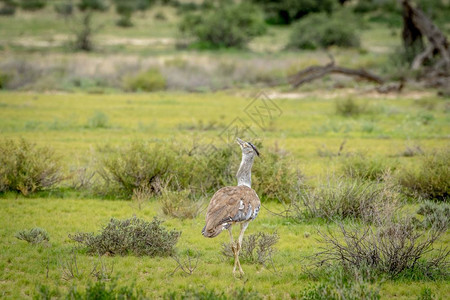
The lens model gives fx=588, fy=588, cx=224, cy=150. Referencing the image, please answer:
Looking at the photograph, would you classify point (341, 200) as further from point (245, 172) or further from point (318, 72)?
point (318, 72)

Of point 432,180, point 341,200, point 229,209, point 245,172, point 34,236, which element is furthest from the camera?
point 432,180

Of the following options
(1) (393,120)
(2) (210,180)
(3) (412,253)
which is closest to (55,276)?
(3) (412,253)

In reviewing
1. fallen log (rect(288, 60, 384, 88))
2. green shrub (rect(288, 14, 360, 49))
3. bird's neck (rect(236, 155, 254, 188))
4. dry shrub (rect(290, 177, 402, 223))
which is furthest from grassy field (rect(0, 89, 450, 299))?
green shrub (rect(288, 14, 360, 49))

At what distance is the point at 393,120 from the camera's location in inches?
990

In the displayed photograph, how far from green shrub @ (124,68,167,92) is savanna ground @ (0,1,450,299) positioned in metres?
1.55

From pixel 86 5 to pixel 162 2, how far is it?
44.9 ft

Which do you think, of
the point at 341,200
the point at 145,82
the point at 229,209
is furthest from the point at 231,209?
the point at 145,82

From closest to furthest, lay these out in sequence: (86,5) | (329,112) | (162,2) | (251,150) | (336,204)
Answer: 1. (251,150)
2. (336,204)
3. (329,112)
4. (86,5)
5. (162,2)

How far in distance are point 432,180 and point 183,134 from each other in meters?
10.7

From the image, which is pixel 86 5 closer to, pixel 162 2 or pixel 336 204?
pixel 162 2

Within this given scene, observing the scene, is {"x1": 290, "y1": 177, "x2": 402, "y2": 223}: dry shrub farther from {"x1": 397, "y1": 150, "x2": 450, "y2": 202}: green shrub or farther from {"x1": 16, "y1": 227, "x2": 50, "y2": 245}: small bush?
{"x1": 16, "y1": 227, "x2": 50, "y2": 245}: small bush

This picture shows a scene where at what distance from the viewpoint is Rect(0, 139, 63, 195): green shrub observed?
12805 mm

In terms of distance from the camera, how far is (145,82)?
35.0 m

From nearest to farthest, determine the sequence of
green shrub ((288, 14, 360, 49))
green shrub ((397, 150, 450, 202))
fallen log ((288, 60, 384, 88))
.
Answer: green shrub ((397, 150, 450, 202)) < fallen log ((288, 60, 384, 88)) < green shrub ((288, 14, 360, 49))
